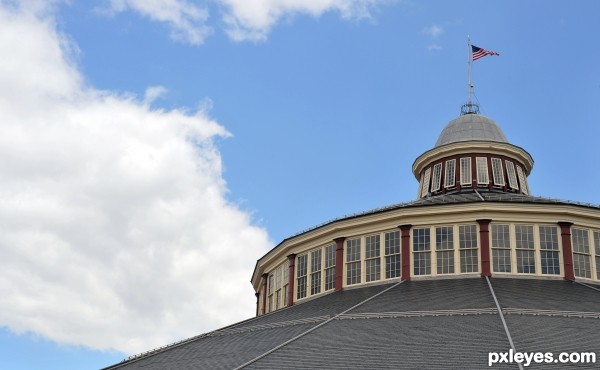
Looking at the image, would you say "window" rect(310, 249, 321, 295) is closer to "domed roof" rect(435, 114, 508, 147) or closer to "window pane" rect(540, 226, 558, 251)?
"window pane" rect(540, 226, 558, 251)

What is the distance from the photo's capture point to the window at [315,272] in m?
36.9

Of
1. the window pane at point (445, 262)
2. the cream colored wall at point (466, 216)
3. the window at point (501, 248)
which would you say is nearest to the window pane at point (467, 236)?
the cream colored wall at point (466, 216)

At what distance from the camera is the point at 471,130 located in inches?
1877

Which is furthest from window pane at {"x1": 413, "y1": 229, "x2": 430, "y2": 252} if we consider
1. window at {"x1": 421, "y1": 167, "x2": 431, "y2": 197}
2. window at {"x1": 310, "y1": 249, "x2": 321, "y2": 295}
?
window at {"x1": 421, "y1": 167, "x2": 431, "y2": 197}

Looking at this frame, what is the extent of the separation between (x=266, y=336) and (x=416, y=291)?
24.6 ft

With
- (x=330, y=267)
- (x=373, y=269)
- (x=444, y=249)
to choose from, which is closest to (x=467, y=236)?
(x=444, y=249)

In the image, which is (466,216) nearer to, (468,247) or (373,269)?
(468,247)

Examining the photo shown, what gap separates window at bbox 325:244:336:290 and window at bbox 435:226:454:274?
514cm

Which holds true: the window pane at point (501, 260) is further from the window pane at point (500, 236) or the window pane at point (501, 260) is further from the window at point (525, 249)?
the window at point (525, 249)

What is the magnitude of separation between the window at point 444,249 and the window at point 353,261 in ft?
12.4

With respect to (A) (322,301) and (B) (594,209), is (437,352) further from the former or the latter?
(B) (594,209)

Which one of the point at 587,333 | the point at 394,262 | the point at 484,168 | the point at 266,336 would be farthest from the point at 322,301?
the point at 484,168

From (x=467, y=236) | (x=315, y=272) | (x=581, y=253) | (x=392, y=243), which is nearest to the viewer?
(x=581, y=253)

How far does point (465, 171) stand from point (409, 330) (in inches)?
844
